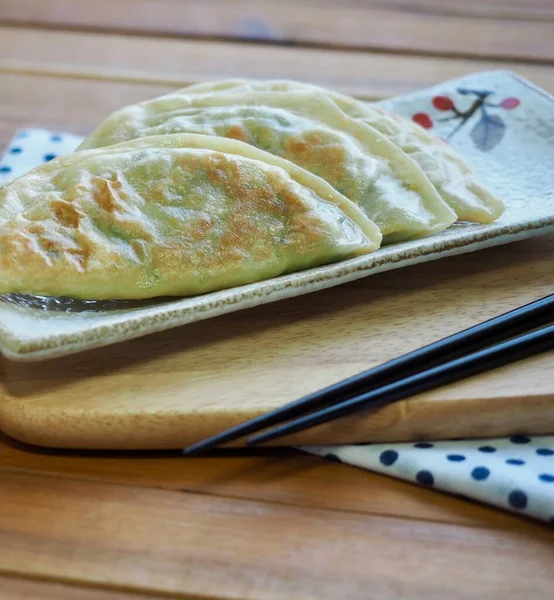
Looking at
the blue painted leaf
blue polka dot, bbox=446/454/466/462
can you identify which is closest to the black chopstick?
blue polka dot, bbox=446/454/466/462

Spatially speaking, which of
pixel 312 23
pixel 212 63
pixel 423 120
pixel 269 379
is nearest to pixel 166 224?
pixel 269 379

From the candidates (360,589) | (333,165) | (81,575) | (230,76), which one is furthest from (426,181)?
(230,76)

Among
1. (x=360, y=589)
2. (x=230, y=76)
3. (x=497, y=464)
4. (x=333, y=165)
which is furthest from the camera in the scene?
(x=230, y=76)

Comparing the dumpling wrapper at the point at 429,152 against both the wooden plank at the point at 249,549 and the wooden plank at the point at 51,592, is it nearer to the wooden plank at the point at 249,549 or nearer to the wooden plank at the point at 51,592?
the wooden plank at the point at 249,549

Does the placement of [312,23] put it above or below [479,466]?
above

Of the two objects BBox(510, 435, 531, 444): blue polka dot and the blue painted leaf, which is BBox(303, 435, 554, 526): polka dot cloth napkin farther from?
the blue painted leaf

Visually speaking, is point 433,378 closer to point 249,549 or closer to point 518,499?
point 518,499

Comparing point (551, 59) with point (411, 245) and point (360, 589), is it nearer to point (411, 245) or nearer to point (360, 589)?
point (411, 245)
